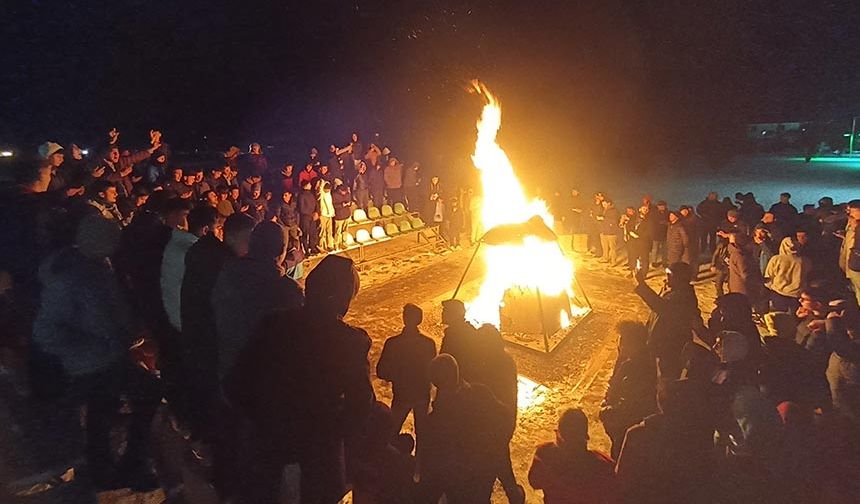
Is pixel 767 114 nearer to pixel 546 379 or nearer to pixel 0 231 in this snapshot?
pixel 546 379

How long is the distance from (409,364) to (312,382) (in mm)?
1915

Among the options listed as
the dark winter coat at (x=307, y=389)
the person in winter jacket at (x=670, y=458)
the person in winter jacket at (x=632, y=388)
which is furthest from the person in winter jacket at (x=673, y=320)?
the dark winter coat at (x=307, y=389)

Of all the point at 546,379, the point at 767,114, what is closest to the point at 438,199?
the point at 546,379

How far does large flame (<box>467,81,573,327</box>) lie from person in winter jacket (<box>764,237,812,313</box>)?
11.0ft

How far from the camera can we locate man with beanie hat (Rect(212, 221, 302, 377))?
3430mm

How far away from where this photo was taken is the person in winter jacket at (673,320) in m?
5.46

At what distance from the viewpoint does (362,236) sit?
1398 centimetres

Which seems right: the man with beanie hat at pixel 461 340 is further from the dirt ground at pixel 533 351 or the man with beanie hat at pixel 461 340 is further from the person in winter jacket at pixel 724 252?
the person in winter jacket at pixel 724 252

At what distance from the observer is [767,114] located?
49.8 metres

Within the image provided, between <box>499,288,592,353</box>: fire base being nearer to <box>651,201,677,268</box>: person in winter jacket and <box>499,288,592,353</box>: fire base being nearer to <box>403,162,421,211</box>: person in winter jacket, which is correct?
<box>651,201,677,268</box>: person in winter jacket

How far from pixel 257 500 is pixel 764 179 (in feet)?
117

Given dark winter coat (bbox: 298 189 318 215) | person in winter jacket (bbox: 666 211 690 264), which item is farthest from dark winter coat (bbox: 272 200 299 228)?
person in winter jacket (bbox: 666 211 690 264)

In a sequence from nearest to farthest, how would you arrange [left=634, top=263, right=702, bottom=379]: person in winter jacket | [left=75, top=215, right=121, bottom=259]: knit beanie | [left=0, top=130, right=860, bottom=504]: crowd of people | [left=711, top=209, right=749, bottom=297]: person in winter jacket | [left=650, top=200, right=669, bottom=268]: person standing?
[left=0, top=130, right=860, bottom=504]: crowd of people
[left=75, top=215, right=121, bottom=259]: knit beanie
[left=634, top=263, right=702, bottom=379]: person in winter jacket
[left=711, top=209, right=749, bottom=297]: person in winter jacket
[left=650, top=200, right=669, bottom=268]: person standing

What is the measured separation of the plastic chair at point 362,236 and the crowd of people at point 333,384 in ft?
26.8
